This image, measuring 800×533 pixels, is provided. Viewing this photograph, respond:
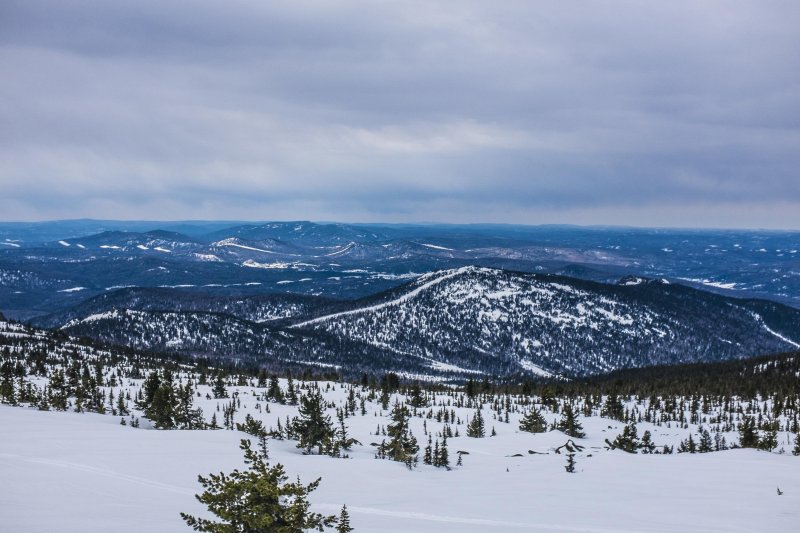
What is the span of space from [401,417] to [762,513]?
29034mm

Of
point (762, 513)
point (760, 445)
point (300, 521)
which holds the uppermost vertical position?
point (300, 521)

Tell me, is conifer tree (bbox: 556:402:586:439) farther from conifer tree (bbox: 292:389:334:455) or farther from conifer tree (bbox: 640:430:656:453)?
conifer tree (bbox: 292:389:334:455)

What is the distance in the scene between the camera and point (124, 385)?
9250 centimetres

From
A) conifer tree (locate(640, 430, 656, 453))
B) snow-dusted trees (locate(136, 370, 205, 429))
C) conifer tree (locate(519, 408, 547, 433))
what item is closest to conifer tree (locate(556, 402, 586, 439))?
conifer tree (locate(519, 408, 547, 433))

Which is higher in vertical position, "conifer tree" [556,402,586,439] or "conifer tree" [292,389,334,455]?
"conifer tree" [292,389,334,455]

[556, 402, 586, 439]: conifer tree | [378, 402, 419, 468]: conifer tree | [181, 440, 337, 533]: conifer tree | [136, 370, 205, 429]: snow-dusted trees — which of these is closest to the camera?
[181, 440, 337, 533]: conifer tree

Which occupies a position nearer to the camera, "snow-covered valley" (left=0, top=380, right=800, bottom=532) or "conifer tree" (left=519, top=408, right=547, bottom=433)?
"snow-covered valley" (left=0, top=380, right=800, bottom=532)

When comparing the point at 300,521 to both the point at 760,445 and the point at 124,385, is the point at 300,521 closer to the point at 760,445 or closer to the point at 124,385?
the point at 760,445

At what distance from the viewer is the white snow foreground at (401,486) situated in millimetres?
22203

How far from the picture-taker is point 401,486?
3369cm

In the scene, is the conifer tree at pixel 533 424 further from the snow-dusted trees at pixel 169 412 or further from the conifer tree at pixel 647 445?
the snow-dusted trees at pixel 169 412

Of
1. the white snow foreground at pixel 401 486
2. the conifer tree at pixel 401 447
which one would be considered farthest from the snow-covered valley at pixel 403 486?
the conifer tree at pixel 401 447

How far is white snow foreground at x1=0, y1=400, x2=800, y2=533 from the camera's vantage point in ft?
72.8

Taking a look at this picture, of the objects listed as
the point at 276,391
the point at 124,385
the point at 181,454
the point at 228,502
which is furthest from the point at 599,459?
the point at 124,385
